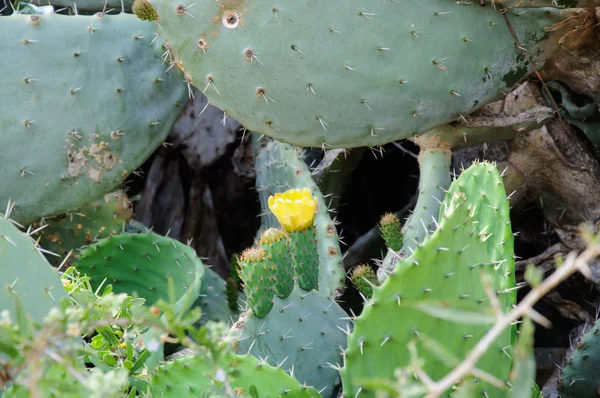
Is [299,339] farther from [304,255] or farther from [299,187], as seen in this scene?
[299,187]

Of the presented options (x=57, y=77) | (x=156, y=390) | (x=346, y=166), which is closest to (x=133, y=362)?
(x=156, y=390)

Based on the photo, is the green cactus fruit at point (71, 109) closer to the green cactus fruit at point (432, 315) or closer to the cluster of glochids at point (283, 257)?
the cluster of glochids at point (283, 257)

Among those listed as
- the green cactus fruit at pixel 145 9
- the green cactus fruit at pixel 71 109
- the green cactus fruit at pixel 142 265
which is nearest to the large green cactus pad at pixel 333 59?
the green cactus fruit at pixel 145 9

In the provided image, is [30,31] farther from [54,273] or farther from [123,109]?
[54,273]

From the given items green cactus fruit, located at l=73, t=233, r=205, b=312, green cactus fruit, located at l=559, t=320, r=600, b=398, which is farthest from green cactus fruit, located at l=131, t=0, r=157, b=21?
green cactus fruit, located at l=559, t=320, r=600, b=398

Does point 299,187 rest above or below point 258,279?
below

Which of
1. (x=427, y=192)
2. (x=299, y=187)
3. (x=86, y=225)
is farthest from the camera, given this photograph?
(x=86, y=225)

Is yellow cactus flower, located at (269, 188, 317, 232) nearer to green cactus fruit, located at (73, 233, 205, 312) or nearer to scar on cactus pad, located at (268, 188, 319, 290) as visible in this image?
scar on cactus pad, located at (268, 188, 319, 290)

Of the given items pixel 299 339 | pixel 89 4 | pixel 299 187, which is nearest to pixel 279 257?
pixel 299 339
